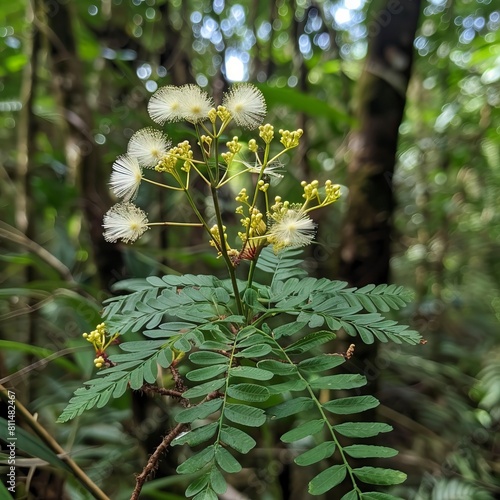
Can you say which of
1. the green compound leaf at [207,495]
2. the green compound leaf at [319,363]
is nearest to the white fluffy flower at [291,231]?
the green compound leaf at [319,363]

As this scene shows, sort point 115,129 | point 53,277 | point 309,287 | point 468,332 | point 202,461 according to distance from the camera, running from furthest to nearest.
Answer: point 468,332, point 115,129, point 53,277, point 309,287, point 202,461

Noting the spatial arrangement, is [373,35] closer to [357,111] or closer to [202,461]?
[357,111]

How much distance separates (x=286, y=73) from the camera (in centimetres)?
192

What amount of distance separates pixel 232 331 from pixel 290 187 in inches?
32.1

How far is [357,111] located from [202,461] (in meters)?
1.07

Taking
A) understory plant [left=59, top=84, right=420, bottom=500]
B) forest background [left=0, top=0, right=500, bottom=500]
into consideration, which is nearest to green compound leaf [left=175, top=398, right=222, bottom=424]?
understory plant [left=59, top=84, right=420, bottom=500]

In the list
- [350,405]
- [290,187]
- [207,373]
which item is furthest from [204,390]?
[290,187]

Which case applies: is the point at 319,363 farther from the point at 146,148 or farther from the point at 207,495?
the point at 146,148

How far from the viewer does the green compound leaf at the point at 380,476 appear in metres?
0.34

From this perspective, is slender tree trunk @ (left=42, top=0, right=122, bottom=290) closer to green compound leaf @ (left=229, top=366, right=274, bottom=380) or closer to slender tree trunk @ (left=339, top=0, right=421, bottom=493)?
slender tree trunk @ (left=339, top=0, right=421, bottom=493)

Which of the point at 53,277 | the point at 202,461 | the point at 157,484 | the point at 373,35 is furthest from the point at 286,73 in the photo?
the point at 202,461

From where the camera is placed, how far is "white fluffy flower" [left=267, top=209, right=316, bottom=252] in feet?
1.40

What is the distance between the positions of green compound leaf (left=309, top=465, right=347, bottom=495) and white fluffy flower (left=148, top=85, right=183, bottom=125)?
327 millimetres

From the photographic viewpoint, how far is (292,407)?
0.38 metres
